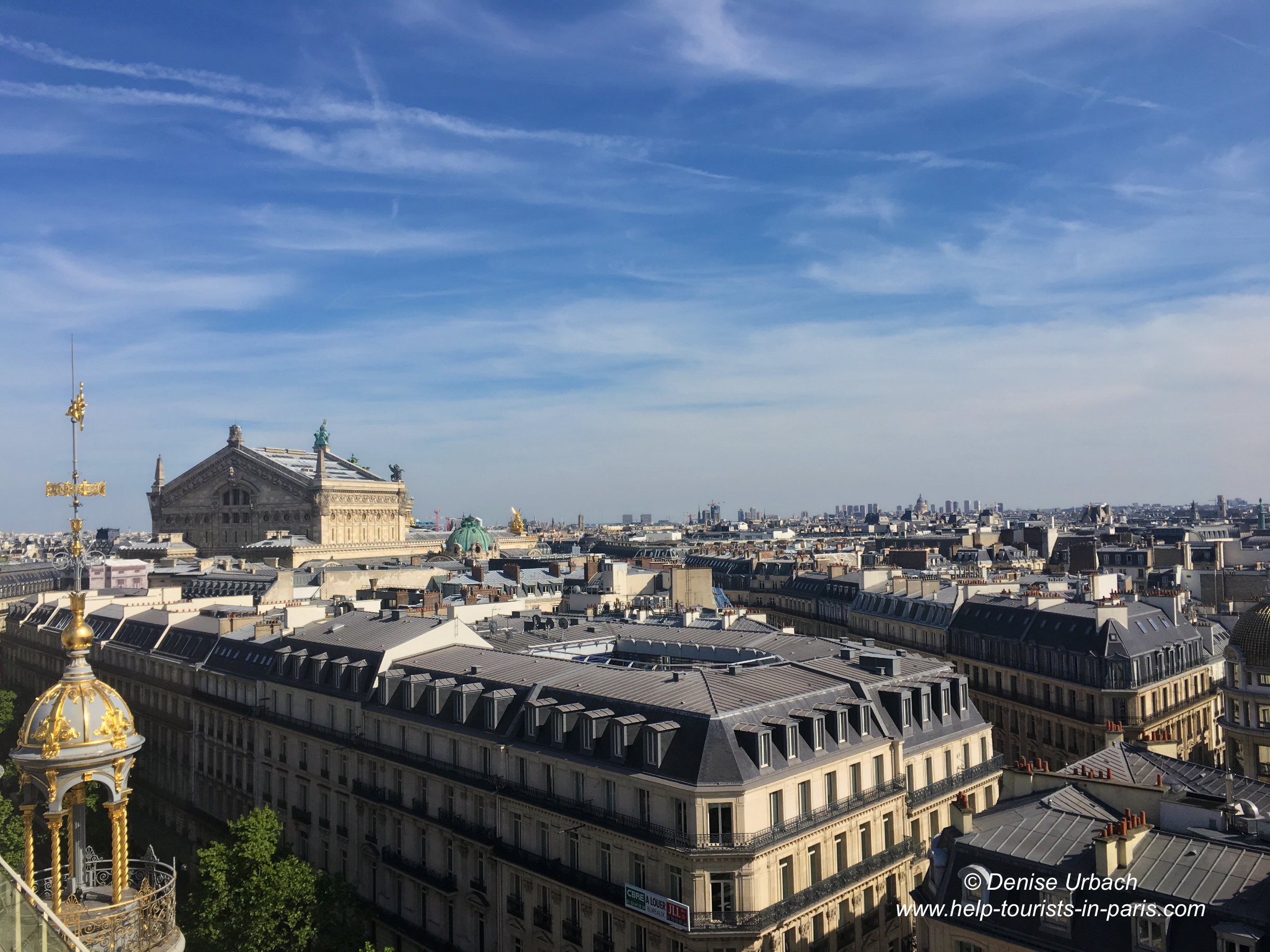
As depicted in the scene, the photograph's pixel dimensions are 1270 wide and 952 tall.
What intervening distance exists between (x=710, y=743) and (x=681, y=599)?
1717 inches

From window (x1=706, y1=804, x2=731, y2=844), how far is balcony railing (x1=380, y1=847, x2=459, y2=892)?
11241 millimetres

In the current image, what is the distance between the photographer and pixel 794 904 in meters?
25.9

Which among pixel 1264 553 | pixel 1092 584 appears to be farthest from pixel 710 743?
pixel 1264 553

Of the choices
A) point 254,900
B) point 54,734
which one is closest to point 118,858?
point 54,734

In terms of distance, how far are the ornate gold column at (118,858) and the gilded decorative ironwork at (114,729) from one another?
901 millimetres

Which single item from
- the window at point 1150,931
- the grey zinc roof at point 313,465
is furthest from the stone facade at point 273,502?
the window at point 1150,931

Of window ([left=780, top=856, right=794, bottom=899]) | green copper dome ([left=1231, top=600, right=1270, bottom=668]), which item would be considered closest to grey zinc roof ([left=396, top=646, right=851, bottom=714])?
window ([left=780, top=856, right=794, bottom=899])

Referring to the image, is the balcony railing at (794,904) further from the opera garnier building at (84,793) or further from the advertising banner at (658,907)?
the opera garnier building at (84,793)

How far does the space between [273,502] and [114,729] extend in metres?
107

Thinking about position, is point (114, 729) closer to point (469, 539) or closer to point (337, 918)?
point (337, 918)

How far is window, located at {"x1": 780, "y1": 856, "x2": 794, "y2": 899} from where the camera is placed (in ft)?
85.7

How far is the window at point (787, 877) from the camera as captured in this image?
26109mm

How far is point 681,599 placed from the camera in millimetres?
69625

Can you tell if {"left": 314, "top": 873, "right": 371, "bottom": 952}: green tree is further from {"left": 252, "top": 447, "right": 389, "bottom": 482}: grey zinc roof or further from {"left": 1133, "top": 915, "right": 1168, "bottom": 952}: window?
{"left": 252, "top": 447, "right": 389, "bottom": 482}: grey zinc roof
